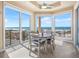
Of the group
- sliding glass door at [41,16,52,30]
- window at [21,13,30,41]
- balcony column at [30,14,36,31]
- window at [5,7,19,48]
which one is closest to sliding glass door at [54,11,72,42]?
sliding glass door at [41,16,52,30]

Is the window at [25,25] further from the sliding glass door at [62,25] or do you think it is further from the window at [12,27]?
the sliding glass door at [62,25]

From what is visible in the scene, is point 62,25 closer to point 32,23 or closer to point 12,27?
point 32,23

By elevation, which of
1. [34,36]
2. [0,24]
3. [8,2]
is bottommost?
[34,36]

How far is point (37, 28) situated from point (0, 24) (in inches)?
207

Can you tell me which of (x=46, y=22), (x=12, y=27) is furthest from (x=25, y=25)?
(x=46, y=22)

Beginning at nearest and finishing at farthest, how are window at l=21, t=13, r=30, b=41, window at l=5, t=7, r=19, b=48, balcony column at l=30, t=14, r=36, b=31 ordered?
window at l=5, t=7, r=19, b=48, window at l=21, t=13, r=30, b=41, balcony column at l=30, t=14, r=36, b=31

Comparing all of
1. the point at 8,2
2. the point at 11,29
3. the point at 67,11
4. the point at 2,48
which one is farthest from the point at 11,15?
the point at 67,11

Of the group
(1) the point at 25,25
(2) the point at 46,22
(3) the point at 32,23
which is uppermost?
(2) the point at 46,22

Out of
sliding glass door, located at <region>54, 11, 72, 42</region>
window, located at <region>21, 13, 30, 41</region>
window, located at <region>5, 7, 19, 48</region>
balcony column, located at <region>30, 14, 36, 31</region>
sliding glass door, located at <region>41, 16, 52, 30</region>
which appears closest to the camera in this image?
window, located at <region>5, 7, 19, 48</region>

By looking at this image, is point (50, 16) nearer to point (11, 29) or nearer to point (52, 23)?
point (52, 23)

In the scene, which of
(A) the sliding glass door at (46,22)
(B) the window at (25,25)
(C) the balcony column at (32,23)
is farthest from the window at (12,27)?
(A) the sliding glass door at (46,22)

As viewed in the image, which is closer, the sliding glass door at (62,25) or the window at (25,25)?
the window at (25,25)

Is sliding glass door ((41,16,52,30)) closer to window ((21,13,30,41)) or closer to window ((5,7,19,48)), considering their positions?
window ((21,13,30,41))

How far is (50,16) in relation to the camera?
9.65 metres
